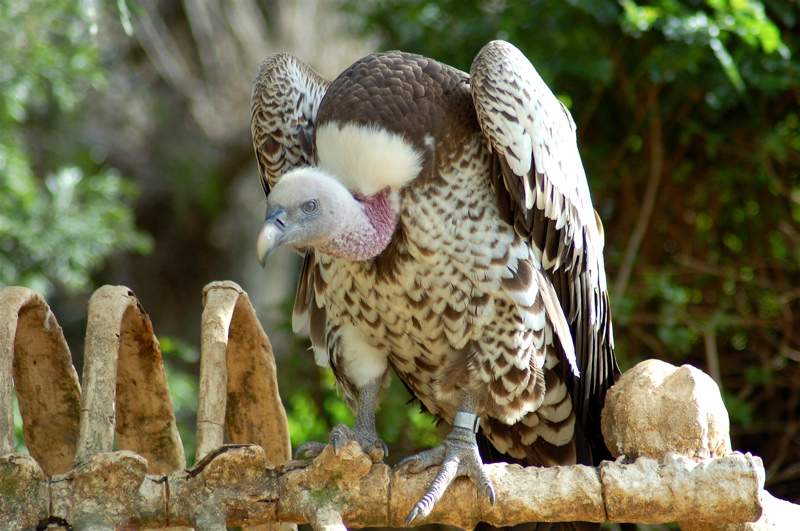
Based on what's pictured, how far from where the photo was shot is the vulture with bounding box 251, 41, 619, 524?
3062mm

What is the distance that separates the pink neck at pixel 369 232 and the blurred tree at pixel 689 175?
1.67 meters

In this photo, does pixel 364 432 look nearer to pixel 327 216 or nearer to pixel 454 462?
pixel 454 462

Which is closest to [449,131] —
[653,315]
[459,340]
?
[459,340]

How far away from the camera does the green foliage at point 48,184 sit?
15.4 feet

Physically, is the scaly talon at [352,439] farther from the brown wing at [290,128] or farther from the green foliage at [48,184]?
the green foliage at [48,184]

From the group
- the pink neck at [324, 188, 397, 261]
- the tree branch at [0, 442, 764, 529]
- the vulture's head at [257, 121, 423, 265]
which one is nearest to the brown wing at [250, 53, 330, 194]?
the vulture's head at [257, 121, 423, 265]

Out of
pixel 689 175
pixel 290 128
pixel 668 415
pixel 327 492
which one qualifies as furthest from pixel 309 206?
pixel 689 175

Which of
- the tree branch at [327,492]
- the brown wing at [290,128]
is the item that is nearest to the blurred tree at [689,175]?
the brown wing at [290,128]

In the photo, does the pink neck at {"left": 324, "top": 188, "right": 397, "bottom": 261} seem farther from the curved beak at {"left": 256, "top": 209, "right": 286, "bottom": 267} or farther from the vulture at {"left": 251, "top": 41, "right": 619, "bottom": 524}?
the curved beak at {"left": 256, "top": 209, "right": 286, "bottom": 267}

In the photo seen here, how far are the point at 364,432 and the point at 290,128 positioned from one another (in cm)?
99

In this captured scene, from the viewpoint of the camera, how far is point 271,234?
2914mm

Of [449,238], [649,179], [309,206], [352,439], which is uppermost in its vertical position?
[649,179]

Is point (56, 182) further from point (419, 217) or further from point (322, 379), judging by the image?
point (419, 217)

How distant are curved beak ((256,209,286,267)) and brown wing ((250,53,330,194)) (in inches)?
21.6
